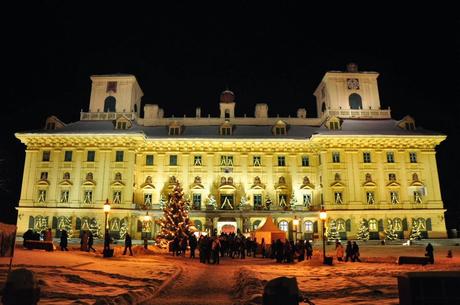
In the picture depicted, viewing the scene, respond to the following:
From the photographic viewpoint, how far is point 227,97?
61.5 meters

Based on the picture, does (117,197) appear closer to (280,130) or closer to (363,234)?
(280,130)

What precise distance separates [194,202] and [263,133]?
13005mm

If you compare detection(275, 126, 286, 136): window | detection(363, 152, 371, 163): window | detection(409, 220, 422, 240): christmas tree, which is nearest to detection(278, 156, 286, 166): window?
detection(275, 126, 286, 136): window

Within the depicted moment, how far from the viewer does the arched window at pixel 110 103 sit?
59.3 m

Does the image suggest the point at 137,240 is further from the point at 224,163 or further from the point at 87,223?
the point at 224,163

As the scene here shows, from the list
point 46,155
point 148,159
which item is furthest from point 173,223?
point 46,155

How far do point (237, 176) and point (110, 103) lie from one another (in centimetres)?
2226

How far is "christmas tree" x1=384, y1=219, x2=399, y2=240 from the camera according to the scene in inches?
1881

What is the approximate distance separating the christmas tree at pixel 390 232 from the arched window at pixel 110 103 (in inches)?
1592

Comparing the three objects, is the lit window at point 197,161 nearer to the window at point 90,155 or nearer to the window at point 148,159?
the window at point 148,159

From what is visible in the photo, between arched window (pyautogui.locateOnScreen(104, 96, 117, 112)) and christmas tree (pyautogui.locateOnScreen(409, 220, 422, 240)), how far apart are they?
43.1 m

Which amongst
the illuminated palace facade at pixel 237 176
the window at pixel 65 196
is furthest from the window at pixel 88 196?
the window at pixel 65 196

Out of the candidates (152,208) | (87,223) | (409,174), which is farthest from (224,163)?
(409,174)

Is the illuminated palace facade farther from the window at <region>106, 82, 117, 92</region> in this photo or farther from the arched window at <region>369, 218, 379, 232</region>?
the window at <region>106, 82, 117, 92</region>
